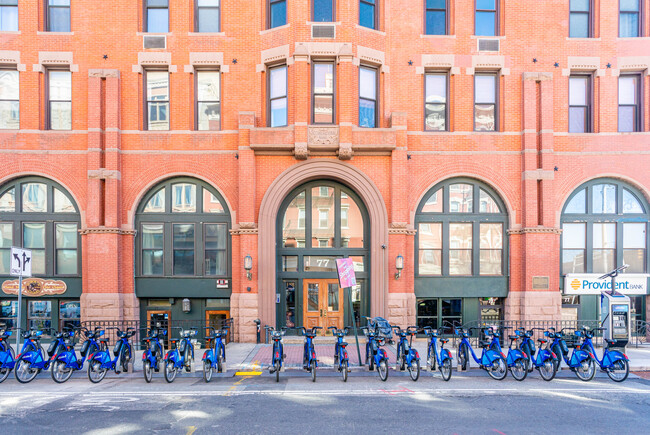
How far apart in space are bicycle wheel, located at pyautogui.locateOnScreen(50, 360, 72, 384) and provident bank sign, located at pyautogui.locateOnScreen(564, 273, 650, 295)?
15.8 m

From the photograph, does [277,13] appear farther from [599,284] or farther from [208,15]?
[599,284]

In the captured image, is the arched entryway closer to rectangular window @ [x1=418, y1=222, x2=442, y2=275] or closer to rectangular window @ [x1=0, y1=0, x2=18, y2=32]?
rectangular window @ [x1=418, y1=222, x2=442, y2=275]

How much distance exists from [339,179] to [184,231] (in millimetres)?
6035

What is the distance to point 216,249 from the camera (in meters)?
15.0

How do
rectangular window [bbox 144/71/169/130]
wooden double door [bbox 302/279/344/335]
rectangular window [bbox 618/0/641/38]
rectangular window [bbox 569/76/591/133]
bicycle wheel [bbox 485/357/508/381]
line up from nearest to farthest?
bicycle wheel [bbox 485/357/508/381], wooden double door [bbox 302/279/344/335], rectangular window [bbox 144/71/169/130], rectangular window [bbox 618/0/641/38], rectangular window [bbox 569/76/591/133]

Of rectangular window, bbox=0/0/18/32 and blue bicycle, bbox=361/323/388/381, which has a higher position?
rectangular window, bbox=0/0/18/32

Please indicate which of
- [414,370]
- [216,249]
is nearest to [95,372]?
[216,249]

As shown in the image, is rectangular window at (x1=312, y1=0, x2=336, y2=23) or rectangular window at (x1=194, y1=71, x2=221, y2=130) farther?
rectangular window at (x1=194, y1=71, x2=221, y2=130)

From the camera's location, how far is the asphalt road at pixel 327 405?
6816mm

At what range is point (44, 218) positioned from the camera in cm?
1475

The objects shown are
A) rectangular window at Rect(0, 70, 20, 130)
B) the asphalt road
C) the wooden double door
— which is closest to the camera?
the asphalt road

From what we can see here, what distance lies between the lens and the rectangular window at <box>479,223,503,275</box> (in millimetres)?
15133

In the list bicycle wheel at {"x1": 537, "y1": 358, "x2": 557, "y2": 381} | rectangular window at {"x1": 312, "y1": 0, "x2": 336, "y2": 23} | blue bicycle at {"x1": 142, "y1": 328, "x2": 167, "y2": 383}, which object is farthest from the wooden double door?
rectangular window at {"x1": 312, "y1": 0, "x2": 336, "y2": 23}

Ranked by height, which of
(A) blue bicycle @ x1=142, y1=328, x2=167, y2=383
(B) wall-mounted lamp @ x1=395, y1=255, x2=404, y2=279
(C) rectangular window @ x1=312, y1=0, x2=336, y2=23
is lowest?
(A) blue bicycle @ x1=142, y1=328, x2=167, y2=383
